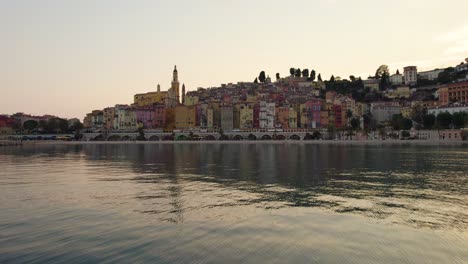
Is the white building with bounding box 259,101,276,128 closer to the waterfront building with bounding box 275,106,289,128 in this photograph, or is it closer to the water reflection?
the waterfront building with bounding box 275,106,289,128

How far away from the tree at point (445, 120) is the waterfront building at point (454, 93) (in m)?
25.9

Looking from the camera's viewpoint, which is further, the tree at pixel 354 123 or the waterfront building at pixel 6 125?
the waterfront building at pixel 6 125

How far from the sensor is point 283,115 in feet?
481

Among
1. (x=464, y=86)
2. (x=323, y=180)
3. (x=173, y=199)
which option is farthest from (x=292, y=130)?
(x=173, y=199)

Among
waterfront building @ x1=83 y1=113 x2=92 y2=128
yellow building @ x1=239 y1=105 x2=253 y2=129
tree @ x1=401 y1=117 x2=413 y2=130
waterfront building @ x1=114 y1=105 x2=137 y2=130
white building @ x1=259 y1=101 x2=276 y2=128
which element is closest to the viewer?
tree @ x1=401 y1=117 x2=413 y2=130

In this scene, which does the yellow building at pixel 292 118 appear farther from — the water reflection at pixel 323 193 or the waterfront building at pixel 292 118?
the water reflection at pixel 323 193

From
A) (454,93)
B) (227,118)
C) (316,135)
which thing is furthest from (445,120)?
(227,118)

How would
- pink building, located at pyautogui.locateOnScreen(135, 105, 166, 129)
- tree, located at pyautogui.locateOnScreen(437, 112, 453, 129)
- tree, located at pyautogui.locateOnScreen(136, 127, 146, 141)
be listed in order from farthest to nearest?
pink building, located at pyautogui.locateOnScreen(135, 105, 166, 129), tree, located at pyautogui.locateOnScreen(136, 127, 146, 141), tree, located at pyautogui.locateOnScreen(437, 112, 453, 129)

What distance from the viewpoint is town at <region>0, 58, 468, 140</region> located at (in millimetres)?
130000

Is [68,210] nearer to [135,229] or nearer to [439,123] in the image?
[135,229]

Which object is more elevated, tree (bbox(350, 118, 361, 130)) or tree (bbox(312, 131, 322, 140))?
tree (bbox(350, 118, 361, 130))

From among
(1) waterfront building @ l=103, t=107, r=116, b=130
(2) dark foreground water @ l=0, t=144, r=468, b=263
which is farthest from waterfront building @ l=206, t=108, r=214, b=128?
(2) dark foreground water @ l=0, t=144, r=468, b=263

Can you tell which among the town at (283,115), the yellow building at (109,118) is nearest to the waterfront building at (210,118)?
the town at (283,115)

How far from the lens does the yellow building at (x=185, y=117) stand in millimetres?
153125
